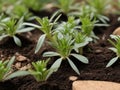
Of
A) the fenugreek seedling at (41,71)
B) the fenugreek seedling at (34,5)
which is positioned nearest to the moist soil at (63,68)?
the fenugreek seedling at (41,71)

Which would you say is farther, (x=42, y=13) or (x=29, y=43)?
(x=42, y=13)

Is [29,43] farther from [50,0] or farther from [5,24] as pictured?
[50,0]

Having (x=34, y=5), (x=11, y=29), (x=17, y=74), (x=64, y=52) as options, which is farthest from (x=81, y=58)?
(x=34, y=5)

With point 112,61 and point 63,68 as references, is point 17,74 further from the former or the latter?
point 112,61

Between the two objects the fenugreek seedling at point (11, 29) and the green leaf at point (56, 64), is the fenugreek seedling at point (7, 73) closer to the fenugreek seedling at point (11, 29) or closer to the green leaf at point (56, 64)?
the green leaf at point (56, 64)

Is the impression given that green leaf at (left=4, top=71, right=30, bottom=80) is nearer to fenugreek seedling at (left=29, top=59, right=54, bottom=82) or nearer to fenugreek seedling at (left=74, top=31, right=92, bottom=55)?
fenugreek seedling at (left=29, top=59, right=54, bottom=82)

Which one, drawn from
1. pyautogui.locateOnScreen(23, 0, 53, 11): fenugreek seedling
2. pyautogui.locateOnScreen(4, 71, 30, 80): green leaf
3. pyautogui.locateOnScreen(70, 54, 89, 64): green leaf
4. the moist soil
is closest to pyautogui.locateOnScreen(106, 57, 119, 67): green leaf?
the moist soil

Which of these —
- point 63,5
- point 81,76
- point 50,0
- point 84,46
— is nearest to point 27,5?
point 63,5
